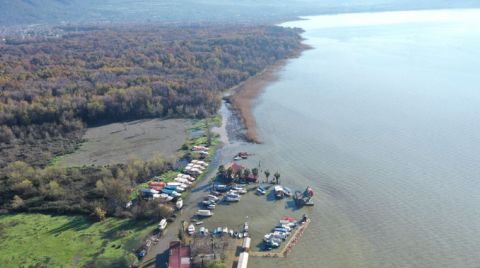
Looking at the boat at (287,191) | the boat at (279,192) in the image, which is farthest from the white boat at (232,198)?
the boat at (287,191)

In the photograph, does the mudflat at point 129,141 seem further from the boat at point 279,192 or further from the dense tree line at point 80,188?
the boat at point 279,192

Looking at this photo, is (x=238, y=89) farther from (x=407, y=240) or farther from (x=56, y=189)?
(x=407, y=240)

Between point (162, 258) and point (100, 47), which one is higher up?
point (100, 47)

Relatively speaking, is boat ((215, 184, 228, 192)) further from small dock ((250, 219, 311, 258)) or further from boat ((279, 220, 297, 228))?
small dock ((250, 219, 311, 258))

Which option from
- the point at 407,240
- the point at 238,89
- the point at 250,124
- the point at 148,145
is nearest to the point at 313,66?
the point at 238,89

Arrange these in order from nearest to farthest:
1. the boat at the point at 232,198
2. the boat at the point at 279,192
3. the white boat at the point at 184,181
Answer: the boat at the point at 232,198 → the boat at the point at 279,192 → the white boat at the point at 184,181
